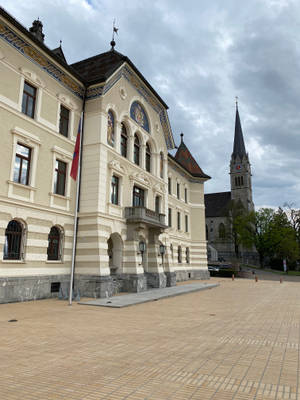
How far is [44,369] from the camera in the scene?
223 inches

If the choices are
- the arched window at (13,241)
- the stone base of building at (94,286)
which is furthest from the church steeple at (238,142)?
the arched window at (13,241)

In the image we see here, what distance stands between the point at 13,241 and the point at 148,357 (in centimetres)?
1144

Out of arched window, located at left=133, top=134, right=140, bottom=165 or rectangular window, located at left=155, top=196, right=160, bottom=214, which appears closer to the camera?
arched window, located at left=133, top=134, right=140, bottom=165

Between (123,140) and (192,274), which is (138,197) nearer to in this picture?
(123,140)

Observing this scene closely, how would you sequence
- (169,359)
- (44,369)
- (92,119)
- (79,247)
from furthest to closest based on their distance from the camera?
(92,119) → (79,247) → (169,359) → (44,369)

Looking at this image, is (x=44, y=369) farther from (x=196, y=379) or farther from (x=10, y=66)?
(x=10, y=66)

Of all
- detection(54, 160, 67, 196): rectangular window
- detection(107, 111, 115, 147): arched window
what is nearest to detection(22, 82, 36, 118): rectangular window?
detection(54, 160, 67, 196): rectangular window

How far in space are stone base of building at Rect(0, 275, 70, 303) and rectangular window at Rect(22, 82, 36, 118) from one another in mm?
8760

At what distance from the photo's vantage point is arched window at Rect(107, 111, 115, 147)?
68.7ft

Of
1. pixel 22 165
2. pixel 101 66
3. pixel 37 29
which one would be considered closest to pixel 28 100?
pixel 22 165

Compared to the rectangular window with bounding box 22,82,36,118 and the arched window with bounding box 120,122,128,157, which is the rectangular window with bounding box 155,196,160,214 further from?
the rectangular window with bounding box 22,82,36,118

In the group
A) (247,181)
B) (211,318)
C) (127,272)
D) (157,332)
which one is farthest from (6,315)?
(247,181)

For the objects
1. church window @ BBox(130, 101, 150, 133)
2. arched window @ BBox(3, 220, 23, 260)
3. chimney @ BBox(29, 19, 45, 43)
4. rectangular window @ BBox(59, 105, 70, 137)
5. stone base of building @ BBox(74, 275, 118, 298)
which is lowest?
stone base of building @ BBox(74, 275, 118, 298)

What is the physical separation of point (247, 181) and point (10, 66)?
297ft
